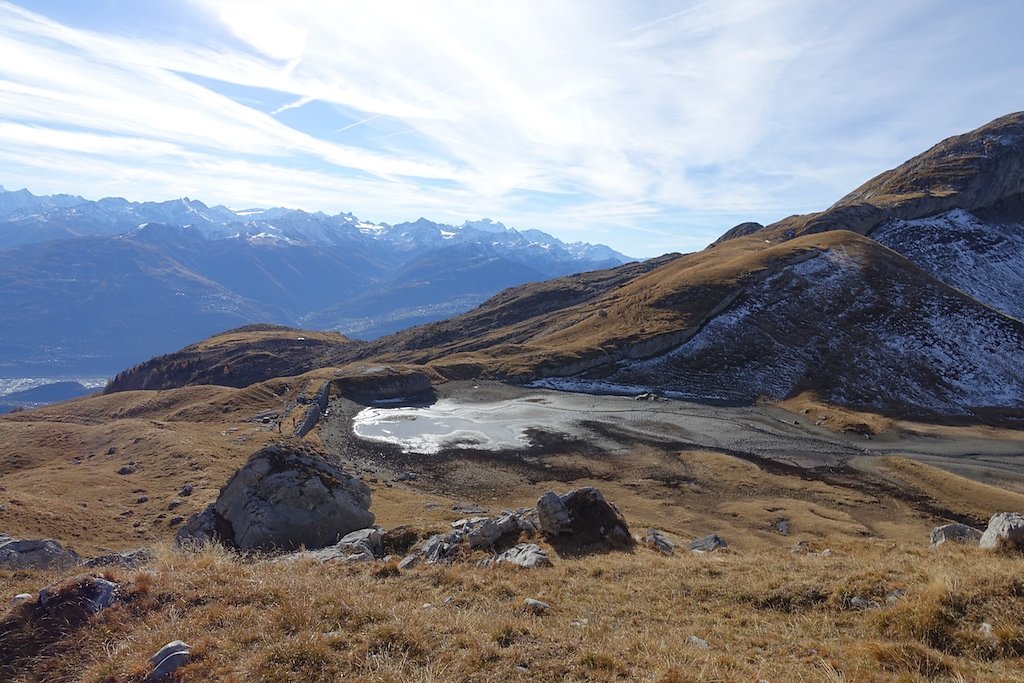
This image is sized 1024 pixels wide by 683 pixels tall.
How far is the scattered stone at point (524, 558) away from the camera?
14305mm

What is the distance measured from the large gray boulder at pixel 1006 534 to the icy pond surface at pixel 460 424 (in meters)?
44.2

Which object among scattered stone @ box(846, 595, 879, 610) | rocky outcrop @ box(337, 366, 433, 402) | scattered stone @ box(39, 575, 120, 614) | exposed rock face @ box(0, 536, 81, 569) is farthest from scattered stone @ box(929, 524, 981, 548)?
rocky outcrop @ box(337, 366, 433, 402)

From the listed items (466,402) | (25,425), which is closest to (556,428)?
(466,402)

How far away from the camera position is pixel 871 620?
909 centimetres

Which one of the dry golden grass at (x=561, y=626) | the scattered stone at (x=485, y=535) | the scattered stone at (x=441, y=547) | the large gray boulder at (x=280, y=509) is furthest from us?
the large gray boulder at (x=280, y=509)

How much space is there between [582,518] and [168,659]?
1313cm

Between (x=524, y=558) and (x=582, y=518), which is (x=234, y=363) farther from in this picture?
(x=524, y=558)

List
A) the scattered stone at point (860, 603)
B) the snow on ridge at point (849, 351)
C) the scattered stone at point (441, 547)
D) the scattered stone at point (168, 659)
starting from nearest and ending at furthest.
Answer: the scattered stone at point (168, 659), the scattered stone at point (860, 603), the scattered stone at point (441, 547), the snow on ridge at point (849, 351)

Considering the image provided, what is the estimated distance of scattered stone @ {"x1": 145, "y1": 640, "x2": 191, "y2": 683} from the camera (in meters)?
6.96

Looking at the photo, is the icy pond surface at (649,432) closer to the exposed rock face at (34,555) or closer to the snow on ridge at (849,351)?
the snow on ridge at (849,351)

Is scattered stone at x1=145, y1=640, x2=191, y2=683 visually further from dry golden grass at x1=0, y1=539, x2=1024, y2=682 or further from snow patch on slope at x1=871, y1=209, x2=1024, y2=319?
snow patch on slope at x1=871, y1=209, x2=1024, y2=319

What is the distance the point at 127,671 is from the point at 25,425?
64.6 m

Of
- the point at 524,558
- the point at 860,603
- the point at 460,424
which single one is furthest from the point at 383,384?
the point at 860,603

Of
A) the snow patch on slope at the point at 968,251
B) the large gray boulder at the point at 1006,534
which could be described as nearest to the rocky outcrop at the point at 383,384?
the large gray boulder at the point at 1006,534
